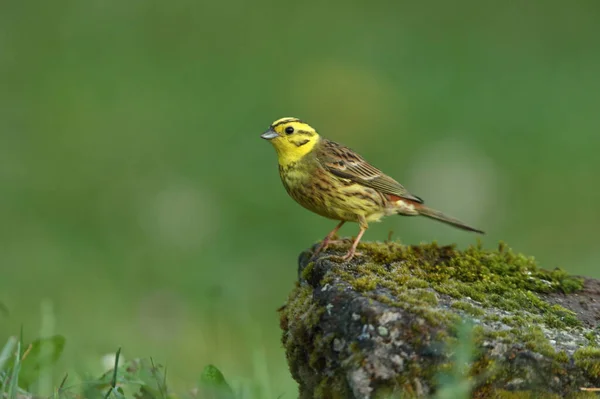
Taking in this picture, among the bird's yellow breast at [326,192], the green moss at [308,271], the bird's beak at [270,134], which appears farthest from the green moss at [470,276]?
the bird's beak at [270,134]

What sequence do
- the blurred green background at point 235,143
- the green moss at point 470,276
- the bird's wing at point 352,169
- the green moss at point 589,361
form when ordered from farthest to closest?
the blurred green background at point 235,143
the bird's wing at point 352,169
the green moss at point 470,276
the green moss at point 589,361

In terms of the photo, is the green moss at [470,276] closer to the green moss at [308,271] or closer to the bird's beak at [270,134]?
the green moss at [308,271]

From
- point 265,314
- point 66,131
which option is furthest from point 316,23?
point 265,314

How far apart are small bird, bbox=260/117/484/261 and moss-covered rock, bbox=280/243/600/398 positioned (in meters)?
0.97

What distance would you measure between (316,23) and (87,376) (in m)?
11.5

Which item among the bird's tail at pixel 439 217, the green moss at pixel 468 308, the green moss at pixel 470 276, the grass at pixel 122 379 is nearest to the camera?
the grass at pixel 122 379

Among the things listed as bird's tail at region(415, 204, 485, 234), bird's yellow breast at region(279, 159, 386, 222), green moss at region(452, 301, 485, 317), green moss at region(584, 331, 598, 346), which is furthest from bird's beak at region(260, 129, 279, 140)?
green moss at region(584, 331, 598, 346)

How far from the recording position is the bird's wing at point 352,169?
19.6ft

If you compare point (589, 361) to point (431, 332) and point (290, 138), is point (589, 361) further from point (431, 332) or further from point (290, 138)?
point (290, 138)

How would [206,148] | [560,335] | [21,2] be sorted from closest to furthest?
[560,335] → [206,148] → [21,2]

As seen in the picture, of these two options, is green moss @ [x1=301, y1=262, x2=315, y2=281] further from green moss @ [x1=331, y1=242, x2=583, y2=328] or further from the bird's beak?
the bird's beak

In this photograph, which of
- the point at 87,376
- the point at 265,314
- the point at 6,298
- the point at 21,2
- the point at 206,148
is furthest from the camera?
the point at 21,2

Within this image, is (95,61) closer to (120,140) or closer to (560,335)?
(120,140)

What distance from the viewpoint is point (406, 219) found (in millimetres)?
11273
